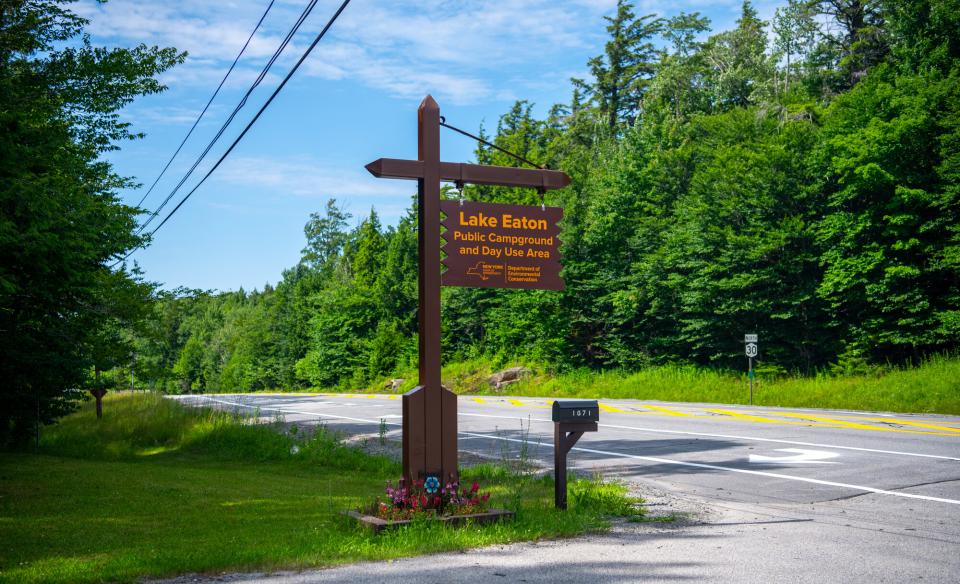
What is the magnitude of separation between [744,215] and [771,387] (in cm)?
836

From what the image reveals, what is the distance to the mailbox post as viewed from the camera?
854 cm

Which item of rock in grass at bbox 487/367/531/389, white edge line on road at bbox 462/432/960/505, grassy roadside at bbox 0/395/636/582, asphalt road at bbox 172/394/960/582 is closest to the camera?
asphalt road at bbox 172/394/960/582

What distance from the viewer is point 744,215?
3350cm

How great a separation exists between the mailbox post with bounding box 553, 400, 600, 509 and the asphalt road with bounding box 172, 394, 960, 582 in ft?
3.62

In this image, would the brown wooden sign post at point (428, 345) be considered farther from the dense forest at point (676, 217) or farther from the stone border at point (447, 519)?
the dense forest at point (676, 217)

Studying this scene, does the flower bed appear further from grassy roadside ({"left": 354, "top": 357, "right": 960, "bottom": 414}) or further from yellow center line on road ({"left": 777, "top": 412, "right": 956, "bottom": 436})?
grassy roadside ({"left": 354, "top": 357, "right": 960, "bottom": 414})

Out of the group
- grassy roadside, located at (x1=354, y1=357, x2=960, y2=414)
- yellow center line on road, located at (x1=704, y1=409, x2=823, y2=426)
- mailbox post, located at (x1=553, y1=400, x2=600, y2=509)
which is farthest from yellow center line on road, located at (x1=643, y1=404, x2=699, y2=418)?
mailbox post, located at (x1=553, y1=400, x2=600, y2=509)

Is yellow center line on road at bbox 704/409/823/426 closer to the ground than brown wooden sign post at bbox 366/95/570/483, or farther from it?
closer to the ground

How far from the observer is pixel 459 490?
817 cm

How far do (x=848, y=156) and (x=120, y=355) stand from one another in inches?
984

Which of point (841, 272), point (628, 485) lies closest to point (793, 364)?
point (841, 272)

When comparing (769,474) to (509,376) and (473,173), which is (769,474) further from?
(509,376)

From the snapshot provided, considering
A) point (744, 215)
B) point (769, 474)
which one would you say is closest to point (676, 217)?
point (744, 215)

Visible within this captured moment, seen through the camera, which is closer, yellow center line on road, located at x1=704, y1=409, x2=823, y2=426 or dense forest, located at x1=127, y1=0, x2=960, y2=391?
yellow center line on road, located at x1=704, y1=409, x2=823, y2=426
